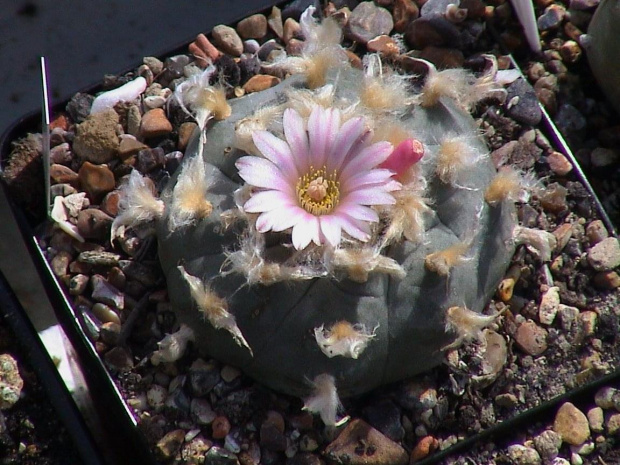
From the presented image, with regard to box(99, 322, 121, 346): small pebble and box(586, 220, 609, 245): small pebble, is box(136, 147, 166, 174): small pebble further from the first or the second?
box(586, 220, 609, 245): small pebble

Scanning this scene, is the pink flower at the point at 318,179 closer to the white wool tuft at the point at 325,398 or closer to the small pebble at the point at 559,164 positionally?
the white wool tuft at the point at 325,398

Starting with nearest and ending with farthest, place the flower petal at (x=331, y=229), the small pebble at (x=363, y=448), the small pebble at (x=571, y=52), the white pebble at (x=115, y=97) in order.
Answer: the flower petal at (x=331, y=229) → the small pebble at (x=363, y=448) → the white pebble at (x=115, y=97) → the small pebble at (x=571, y=52)

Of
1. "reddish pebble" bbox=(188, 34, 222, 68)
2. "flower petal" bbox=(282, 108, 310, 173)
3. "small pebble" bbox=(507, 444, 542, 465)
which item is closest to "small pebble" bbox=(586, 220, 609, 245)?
"small pebble" bbox=(507, 444, 542, 465)

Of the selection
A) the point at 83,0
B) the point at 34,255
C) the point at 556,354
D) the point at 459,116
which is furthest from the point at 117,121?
the point at 556,354

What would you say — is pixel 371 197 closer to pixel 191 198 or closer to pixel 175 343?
pixel 191 198

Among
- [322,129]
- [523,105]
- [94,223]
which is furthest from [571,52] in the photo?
[94,223]

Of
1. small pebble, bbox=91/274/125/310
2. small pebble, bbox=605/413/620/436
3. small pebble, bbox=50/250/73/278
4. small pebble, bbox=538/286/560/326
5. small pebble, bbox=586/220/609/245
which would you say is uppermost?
small pebble, bbox=50/250/73/278

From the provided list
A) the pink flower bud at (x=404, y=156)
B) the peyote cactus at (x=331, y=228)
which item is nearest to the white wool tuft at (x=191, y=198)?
the peyote cactus at (x=331, y=228)
